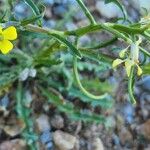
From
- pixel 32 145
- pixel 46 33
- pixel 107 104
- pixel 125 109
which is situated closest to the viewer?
pixel 46 33

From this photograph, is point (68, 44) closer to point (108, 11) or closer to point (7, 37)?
point (7, 37)

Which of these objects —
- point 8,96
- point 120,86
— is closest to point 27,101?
point 8,96

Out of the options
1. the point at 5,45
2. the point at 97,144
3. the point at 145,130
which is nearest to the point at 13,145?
the point at 97,144

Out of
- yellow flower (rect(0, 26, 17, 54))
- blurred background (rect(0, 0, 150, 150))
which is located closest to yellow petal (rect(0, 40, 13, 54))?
yellow flower (rect(0, 26, 17, 54))

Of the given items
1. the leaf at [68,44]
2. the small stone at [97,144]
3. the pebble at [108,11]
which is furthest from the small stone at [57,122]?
the leaf at [68,44]

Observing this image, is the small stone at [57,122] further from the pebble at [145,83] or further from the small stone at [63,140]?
the pebble at [145,83]

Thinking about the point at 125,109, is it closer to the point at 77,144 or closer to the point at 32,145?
the point at 77,144
